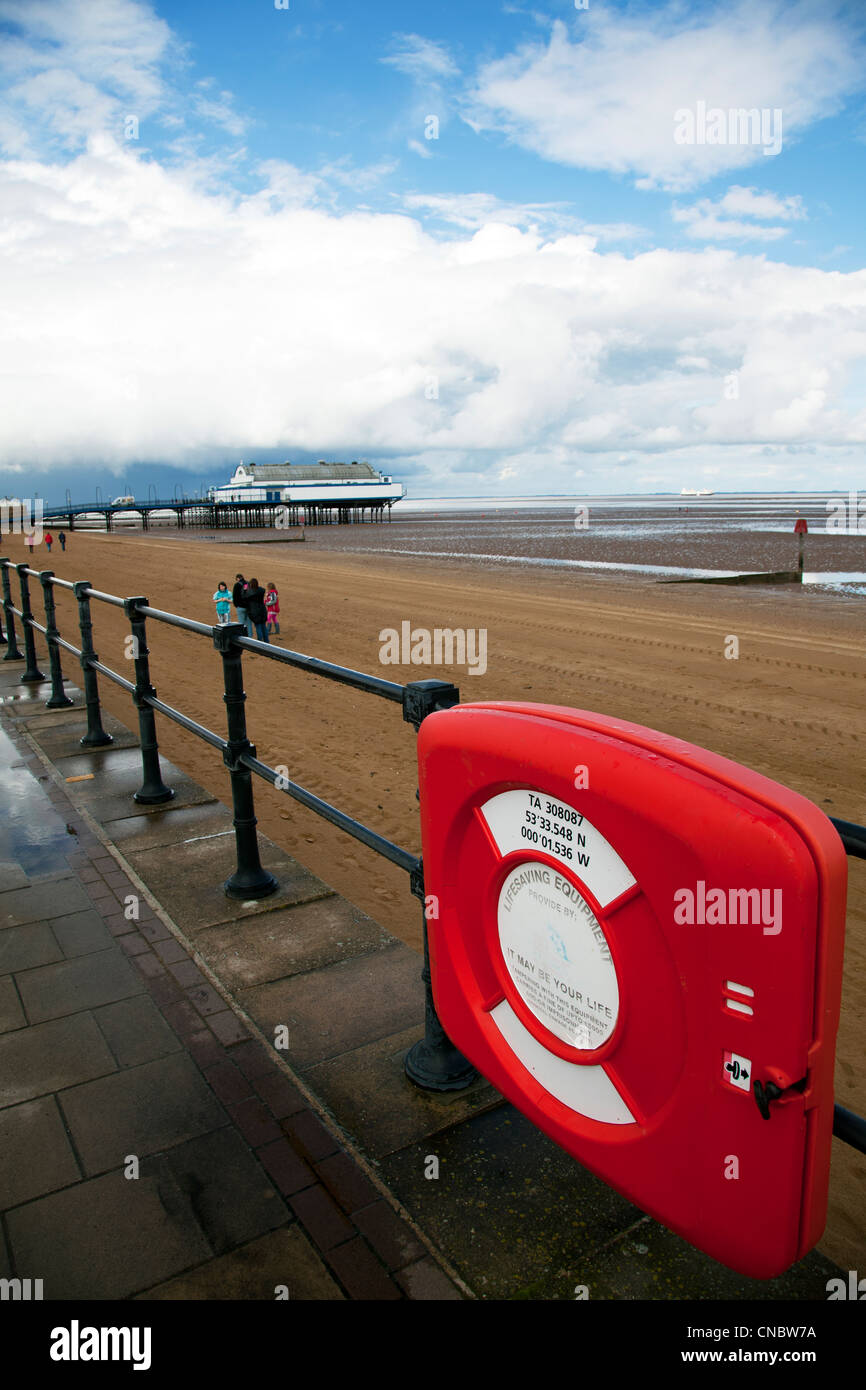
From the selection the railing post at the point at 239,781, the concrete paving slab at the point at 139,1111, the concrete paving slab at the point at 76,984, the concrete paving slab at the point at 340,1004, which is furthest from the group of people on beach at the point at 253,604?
the concrete paving slab at the point at 139,1111

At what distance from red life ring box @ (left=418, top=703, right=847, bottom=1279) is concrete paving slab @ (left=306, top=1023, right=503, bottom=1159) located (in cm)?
64

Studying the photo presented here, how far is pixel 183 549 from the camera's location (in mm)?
41312

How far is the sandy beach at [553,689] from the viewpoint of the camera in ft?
17.8

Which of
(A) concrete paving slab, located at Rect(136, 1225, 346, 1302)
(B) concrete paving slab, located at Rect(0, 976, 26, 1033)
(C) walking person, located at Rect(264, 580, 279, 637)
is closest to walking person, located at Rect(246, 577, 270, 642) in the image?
(C) walking person, located at Rect(264, 580, 279, 637)

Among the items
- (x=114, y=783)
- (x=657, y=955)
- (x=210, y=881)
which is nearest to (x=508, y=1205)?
(x=657, y=955)

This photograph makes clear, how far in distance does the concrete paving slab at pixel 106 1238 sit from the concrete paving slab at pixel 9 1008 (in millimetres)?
894

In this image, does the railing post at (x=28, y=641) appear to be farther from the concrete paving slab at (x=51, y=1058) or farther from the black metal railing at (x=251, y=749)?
the concrete paving slab at (x=51, y=1058)

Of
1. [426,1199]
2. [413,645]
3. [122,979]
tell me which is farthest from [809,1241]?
[413,645]

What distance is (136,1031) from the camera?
295cm

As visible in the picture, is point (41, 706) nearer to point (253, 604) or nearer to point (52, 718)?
point (52, 718)

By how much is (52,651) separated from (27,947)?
4.38 m

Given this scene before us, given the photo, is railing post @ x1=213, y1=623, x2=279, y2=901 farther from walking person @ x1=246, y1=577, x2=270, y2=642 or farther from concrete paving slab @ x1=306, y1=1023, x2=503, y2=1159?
walking person @ x1=246, y1=577, x2=270, y2=642

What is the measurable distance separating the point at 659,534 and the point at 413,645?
37634 mm

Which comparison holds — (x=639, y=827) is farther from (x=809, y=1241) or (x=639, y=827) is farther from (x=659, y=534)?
(x=659, y=534)
